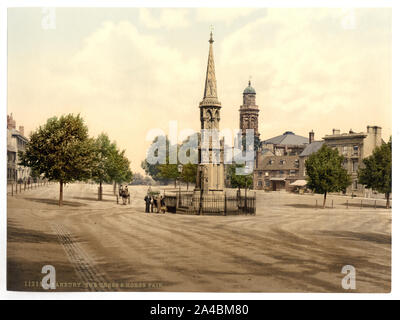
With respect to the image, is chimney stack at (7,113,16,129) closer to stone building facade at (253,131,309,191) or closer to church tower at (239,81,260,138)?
church tower at (239,81,260,138)

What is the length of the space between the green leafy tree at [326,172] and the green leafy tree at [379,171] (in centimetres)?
125

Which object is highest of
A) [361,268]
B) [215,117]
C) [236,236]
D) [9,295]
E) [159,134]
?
[215,117]

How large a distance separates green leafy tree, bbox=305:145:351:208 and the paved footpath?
2082 mm

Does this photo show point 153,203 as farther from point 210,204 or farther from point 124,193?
point 210,204

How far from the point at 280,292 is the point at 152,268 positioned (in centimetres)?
447

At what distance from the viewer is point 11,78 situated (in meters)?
13.6

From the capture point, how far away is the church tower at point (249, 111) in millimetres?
14594

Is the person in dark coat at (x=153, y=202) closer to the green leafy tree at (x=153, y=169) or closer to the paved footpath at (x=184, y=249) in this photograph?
the paved footpath at (x=184, y=249)

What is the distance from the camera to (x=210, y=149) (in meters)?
18.5

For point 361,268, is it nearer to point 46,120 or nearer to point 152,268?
point 152,268

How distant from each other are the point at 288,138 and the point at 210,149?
4213mm

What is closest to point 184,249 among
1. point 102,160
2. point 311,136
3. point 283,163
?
point 102,160

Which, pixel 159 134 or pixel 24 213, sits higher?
pixel 159 134

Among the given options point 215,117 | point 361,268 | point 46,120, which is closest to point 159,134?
point 215,117
